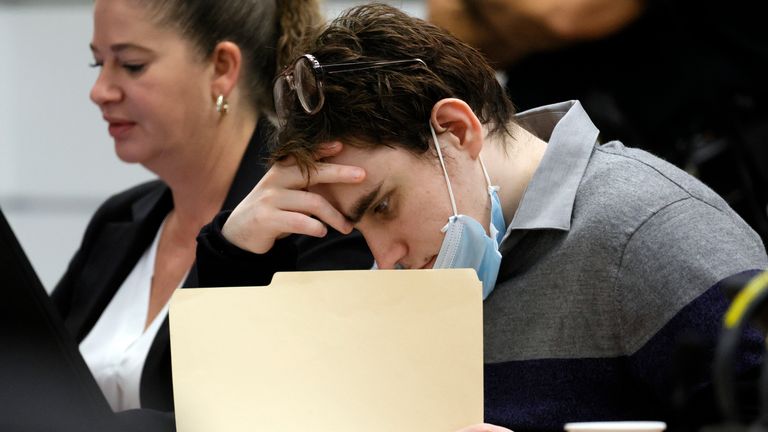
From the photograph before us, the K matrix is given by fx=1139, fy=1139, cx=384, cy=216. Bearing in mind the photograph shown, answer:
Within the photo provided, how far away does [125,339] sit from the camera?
2025mm

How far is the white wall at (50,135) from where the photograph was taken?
13.0 ft

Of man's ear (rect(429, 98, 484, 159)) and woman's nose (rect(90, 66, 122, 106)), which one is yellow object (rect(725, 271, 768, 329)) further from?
woman's nose (rect(90, 66, 122, 106))

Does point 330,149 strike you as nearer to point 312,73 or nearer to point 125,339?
point 312,73

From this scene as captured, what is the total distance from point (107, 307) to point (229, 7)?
0.61 metres

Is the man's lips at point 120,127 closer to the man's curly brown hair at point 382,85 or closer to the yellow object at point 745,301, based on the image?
the man's curly brown hair at point 382,85

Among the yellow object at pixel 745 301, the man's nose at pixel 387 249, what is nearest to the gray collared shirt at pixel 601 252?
the man's nose at pixel 387 249

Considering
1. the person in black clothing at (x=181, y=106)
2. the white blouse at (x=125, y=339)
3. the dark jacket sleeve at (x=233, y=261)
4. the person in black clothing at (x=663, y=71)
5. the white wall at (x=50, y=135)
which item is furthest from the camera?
the white wall at (x=50, y=135)

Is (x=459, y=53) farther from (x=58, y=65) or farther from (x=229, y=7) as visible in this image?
(x=58, y=65)

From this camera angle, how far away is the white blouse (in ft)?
6.28

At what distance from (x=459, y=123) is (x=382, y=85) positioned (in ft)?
0.37

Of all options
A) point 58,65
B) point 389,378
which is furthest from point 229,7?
point 58,65

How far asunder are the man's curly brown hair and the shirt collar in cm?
10

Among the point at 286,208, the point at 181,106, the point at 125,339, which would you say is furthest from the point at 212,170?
the point at 286,208

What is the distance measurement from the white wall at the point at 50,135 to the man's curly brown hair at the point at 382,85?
8.52ft
